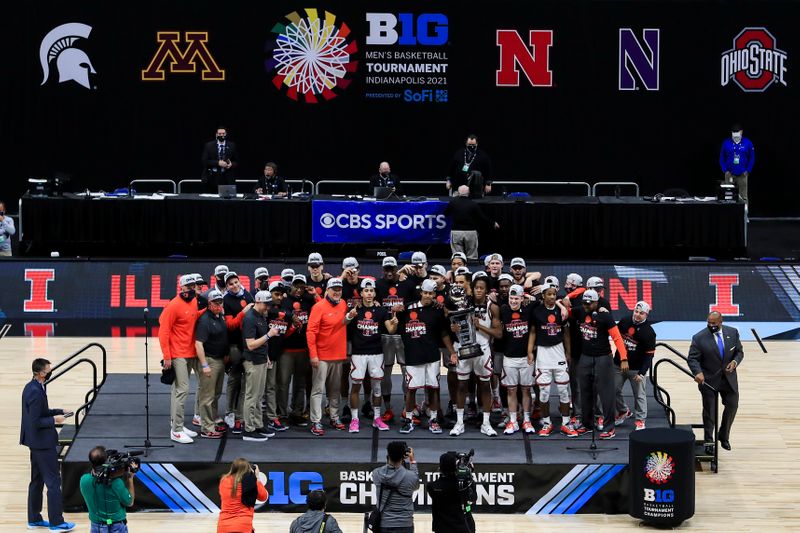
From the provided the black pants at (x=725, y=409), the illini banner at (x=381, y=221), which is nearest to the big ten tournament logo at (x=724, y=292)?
the illini banner at (x=381, y=221)

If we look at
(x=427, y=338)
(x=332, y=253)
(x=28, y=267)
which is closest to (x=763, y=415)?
(x=427, y=338)

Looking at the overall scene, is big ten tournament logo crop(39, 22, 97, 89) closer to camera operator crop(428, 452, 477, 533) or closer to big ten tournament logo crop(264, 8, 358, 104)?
big ten tournament logo crop(264, 8, 358, 104)

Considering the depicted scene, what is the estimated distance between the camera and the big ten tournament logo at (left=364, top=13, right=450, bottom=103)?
30781 millimetres

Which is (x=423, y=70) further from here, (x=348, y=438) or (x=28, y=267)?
(x=348, y=438)

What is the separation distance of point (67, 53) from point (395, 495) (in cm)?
1959

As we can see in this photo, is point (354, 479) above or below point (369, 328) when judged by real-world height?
below

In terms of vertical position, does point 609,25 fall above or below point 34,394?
above

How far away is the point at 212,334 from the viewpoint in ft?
57.2

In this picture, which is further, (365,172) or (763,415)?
(365,172)

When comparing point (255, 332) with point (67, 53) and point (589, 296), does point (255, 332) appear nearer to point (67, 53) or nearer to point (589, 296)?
point (589, 296)

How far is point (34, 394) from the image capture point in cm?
1589

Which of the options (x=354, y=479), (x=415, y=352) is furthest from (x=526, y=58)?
(x=354, y=479)

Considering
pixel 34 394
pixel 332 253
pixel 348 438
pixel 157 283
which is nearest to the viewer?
pixel 34 394

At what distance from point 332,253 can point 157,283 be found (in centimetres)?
337
